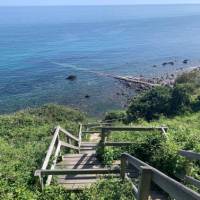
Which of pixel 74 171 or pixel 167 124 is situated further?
pixel 167 124

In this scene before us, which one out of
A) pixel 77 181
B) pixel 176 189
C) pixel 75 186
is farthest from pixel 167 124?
pixel 176 189

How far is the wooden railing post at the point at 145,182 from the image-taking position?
4.70 metres

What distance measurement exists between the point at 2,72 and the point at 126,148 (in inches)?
2439

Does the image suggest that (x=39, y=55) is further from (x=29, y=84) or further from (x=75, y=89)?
(x=75, y=89)

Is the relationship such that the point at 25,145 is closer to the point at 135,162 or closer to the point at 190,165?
the point at 190,165

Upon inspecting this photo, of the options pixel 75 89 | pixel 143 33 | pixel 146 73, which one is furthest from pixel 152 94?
pixel 143 33

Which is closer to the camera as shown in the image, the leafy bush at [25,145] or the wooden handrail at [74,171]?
the wooden handrail at [74,171]

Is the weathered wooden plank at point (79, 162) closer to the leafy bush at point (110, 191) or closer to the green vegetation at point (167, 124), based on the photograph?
the green vegetation at point (167, 124)

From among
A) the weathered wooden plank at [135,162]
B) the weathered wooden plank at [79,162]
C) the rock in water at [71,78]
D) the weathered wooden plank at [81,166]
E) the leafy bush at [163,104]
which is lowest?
the rock in water at [71,78]

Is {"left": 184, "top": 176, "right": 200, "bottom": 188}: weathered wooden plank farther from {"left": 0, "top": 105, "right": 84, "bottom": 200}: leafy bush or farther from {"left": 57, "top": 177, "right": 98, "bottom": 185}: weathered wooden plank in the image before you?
{"left": 0, "top": 105, "right": 84, "bottom": 200}: leafy bush

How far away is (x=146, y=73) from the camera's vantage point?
63.4m

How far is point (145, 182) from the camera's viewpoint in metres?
4.77

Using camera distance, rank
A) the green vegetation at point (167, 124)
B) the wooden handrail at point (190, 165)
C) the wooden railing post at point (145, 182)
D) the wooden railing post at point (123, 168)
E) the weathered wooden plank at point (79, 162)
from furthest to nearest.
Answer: the weathered wooden plank at point (79, 162), the green vegetation at point (167, 124), the wooden railing post at point (123, 168), the wooden handrail at point (190, 165), the wooden railing post at point (145, 182)

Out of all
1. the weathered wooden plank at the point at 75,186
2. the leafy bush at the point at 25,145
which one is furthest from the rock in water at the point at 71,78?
the weathered wooden plank at the point at 75,186
